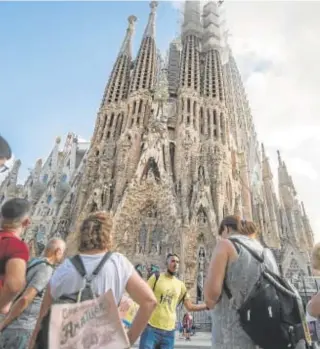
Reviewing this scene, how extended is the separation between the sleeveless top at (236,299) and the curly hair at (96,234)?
805 mm

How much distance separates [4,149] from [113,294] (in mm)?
1302

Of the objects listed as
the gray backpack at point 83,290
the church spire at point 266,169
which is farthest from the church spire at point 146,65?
the gray backpack at point 83,290

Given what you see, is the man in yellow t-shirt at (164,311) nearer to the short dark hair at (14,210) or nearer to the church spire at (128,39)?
the short dark hair at (14,210)

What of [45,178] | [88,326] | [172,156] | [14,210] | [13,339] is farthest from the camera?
[45,178]

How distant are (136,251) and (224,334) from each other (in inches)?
658

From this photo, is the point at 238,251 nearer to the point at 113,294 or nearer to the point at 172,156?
the point at 113,294

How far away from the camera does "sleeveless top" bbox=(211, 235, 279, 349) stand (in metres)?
2.03

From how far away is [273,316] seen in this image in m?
1.89

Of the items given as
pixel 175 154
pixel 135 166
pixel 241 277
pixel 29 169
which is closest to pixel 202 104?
pixel 175 154

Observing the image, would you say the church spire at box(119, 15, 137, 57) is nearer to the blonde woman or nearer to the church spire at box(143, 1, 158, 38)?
the church spire at box(143, 1, 158, 38)

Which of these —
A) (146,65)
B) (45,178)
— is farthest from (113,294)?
(45,178)

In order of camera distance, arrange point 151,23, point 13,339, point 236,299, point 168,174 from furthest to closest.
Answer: point 151,23 → point 168,174 → point 13,339 → point 236,299

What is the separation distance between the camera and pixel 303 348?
1.90 m

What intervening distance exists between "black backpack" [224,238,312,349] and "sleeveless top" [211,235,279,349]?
0.18ft
